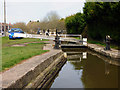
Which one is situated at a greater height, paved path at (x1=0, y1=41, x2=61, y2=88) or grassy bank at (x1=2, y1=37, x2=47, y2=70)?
grassy bank at (x1=2, y1=37, x2=47, y2=70)

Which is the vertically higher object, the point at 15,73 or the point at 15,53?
the point at 15,53

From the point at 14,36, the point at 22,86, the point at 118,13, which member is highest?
the point at 118,13

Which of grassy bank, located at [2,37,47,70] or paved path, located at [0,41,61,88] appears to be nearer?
paved path, located at [0,41,61,88]

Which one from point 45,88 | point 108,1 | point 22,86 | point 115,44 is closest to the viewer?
point 22,86

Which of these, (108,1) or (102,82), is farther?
(108,1)

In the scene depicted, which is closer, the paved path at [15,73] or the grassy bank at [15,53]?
the paved path at [15,73]

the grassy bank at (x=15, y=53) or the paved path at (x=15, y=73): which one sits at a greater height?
the grassy bank at (x=15, y=53)

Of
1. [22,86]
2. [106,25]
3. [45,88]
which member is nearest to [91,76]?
[45,88]

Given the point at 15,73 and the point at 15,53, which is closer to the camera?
the point at 15,73

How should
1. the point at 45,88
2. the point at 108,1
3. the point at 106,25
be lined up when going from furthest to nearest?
the point at 106,25
the point at 108,1
the point at 45,88

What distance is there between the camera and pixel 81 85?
651 centimetres

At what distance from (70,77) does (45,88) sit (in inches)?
65.4

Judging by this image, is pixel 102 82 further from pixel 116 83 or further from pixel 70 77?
pixel 70 77

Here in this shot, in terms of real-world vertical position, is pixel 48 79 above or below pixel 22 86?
below
